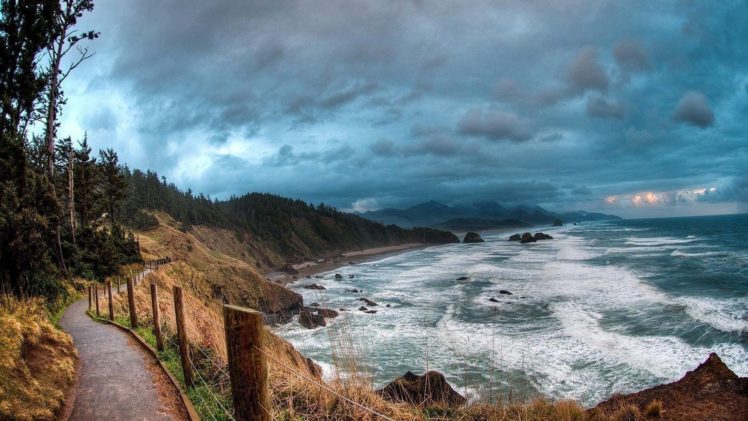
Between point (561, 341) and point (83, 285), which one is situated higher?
point (83, 285)

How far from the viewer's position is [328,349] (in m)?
19.4

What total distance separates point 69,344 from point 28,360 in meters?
2.07

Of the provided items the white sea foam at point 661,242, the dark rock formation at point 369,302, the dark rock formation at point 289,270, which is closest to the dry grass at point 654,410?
the dark rock formation at point 369,302

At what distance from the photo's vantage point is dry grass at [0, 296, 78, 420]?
4594 mm

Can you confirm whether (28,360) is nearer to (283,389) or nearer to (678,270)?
(283,389)

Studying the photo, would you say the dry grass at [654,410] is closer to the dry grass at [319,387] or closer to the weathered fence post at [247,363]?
the dry grass at [319,387]

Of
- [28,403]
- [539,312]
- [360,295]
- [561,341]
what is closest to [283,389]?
[28,403]

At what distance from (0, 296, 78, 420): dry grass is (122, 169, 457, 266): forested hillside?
5383 centimetres

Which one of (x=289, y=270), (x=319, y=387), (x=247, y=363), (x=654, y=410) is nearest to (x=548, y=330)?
(x=654, y=410)

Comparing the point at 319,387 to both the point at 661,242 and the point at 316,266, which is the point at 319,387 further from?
the point at 661,242

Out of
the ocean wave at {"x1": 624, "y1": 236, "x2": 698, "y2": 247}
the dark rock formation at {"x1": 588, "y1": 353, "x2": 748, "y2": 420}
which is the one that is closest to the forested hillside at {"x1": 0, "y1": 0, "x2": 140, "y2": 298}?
the dark rock formation at {"x1": 588, "y1": 353, "x2": 748, "y2": 420}

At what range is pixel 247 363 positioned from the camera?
3113 mm

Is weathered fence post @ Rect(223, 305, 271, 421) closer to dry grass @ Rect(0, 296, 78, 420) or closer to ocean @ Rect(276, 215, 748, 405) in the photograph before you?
ocean @ Rect(276, 215, 748, 405)

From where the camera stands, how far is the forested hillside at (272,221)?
83375 millimetres
